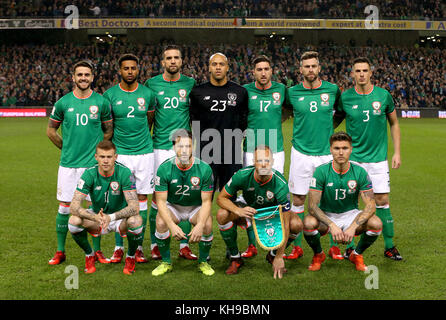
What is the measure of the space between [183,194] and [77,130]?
55.5 inches

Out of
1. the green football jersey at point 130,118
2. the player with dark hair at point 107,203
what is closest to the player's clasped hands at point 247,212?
the player with dark hair at point 107,203

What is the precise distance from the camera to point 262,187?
4.89 metres

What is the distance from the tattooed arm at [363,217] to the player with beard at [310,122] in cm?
73

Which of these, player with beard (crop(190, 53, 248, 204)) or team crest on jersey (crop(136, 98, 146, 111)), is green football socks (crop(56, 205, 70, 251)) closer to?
team crest on jersey (crop(136, 98, 146, 111))

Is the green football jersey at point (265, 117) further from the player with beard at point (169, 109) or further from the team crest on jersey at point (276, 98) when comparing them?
the player with beard at point (169, 109)

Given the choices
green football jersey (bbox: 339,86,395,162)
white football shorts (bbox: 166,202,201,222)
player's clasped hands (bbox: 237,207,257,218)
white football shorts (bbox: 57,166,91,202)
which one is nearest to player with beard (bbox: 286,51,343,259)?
green football jersey (bbox: 339,86,395,162)

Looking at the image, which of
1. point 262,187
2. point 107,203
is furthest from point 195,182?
point 107,203

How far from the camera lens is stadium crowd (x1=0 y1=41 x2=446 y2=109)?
2923cm

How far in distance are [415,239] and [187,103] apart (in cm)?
339

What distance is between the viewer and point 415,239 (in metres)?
6.00

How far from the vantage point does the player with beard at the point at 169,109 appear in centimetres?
545
